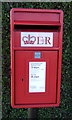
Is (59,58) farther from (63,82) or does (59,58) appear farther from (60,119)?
(60,119)

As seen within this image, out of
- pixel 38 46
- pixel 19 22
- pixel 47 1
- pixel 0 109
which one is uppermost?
pixel 47 1

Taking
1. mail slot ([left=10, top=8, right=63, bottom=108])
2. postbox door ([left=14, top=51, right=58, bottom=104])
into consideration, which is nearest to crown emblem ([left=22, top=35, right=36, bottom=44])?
mail slot ([left=10, top=8, right=63, bottom=108])

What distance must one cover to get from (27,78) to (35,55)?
0.30m

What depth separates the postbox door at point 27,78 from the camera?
2.06 meters

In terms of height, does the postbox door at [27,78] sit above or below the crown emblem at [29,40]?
below

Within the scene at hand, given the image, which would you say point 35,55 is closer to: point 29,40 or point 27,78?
point 29,40

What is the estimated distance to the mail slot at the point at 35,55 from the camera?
201 cm

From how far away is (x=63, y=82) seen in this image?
3121mm

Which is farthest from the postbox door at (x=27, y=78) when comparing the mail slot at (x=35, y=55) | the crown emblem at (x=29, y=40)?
the crown emblem at (x=29, y=40)

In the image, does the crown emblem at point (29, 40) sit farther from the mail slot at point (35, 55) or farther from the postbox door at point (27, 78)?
the postbox door at point (27, 78)

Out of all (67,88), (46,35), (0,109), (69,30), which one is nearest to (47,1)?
(69,30)

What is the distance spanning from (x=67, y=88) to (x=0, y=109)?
1.29 meters

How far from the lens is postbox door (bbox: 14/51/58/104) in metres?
2.06

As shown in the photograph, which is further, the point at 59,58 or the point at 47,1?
the point at 47,1
